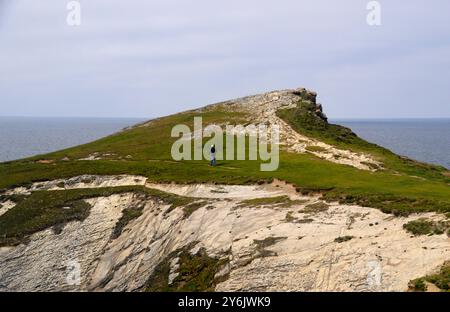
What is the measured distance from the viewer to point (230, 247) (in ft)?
107

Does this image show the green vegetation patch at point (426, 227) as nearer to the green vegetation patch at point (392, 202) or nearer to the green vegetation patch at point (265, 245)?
the green vegetation patch at point (392, 202)

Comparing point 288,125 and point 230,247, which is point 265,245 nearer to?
point 230,247

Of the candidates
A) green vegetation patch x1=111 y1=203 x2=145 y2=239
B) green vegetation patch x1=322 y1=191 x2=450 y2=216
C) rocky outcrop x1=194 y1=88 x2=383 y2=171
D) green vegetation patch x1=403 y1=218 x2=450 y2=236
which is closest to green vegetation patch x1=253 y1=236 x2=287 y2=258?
green vegetation patch x1=322 y1=191 x2=450 y2=216

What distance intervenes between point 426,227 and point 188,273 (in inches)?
601

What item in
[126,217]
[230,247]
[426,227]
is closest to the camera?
[426,227]

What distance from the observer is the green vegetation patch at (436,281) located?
903 inches

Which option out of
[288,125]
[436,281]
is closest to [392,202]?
[436,281]

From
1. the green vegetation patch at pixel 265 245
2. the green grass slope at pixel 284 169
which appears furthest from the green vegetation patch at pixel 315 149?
the green vegetation patch at pixel 265 245

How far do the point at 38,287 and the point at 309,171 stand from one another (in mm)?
27602

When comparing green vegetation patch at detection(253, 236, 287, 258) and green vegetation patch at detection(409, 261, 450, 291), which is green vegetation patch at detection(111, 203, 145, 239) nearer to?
green vegetation patch at detection(253, 236, 287, 258)

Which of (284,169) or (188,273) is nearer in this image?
(188,273)

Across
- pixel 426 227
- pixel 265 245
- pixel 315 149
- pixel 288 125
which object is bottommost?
pixel 265 245

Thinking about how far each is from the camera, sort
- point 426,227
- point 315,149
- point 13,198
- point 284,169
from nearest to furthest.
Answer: point 426,227 < point 284,169 < point 13,198 < point 315,149
